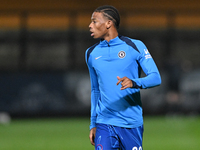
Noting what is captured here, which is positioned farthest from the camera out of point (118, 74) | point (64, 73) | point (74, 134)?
point (64, 73)

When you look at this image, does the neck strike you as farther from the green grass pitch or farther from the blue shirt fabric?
the green grass pitch

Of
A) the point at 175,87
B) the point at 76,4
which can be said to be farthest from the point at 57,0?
the point at 175,87

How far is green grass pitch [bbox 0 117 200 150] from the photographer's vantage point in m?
9.38

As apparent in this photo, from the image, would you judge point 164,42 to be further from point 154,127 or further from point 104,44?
point 104,44

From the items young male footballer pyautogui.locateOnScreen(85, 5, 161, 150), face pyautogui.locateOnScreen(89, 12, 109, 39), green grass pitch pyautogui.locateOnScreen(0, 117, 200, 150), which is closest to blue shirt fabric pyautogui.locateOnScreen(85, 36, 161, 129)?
young male footballer pyautogui.locateOnScreen(85, 5, 161, 150)

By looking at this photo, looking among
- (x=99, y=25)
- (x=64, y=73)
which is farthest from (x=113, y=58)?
(x=64, y=73)

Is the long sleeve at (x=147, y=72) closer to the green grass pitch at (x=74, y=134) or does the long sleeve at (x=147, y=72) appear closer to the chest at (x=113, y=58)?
the chest at (x=113, y=58)

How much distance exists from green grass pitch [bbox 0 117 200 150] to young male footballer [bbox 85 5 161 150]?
4626 mm

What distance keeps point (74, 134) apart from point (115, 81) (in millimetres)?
6721

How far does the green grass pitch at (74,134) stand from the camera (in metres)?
9.38

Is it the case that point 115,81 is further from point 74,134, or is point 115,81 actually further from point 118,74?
point 74,134

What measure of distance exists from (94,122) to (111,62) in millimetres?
720

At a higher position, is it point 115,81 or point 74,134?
point 115,81

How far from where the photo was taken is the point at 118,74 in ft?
14.5
